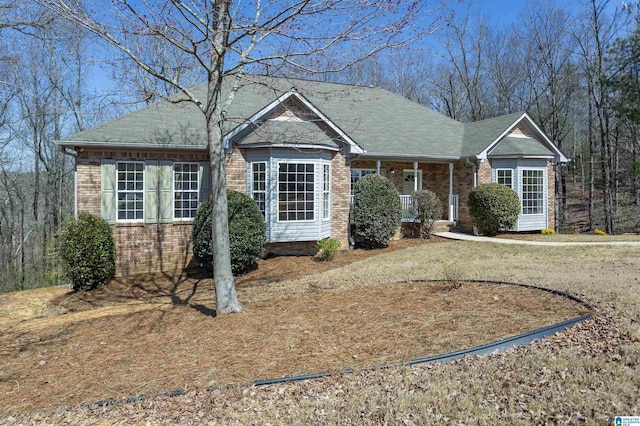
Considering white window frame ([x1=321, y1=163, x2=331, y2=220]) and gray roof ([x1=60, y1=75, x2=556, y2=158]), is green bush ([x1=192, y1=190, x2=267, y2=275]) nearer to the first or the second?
gray roof ([x1=60, y1=75, x2=556, y2=158])

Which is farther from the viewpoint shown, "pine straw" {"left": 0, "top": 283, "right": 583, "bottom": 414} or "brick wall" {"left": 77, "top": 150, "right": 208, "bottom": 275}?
"brick wall" {"left": 77, "top": 150, "right": 208, "bottom": 275}

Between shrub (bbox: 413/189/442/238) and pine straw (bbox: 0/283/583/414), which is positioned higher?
shrub (bbox: 413/189/442/238)

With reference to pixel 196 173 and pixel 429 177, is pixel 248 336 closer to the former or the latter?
pixel 196 173

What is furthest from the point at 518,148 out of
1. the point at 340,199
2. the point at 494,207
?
the point at 340,199

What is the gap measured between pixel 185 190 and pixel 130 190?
1.56 m

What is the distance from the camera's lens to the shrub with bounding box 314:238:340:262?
12266 mm

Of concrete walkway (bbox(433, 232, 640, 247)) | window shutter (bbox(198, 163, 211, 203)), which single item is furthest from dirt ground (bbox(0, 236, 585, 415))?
concrete walkway (bbox(433, 232, 640, 247))

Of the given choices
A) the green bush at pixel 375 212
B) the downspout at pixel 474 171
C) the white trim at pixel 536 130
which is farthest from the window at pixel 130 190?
the white trim at pixel 536 130

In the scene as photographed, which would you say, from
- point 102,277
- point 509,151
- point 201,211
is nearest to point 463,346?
point 201,211

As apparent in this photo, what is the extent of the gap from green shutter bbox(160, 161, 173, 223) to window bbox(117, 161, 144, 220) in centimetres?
56

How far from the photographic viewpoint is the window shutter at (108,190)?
11.9 meters

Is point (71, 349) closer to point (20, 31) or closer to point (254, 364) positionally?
point (254, 364)

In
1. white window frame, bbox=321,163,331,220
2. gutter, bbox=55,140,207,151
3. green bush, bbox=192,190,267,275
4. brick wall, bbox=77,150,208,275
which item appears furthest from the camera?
white window frame, bbox=321,163,331,220

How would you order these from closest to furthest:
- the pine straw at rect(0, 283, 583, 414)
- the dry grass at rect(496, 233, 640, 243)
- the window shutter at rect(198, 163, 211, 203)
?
the pine straw at rect(0, 283, 583, 414), the window shutter at rect(198, 163, 211, 203), the dry grass at rect(496, 233, 640, 243)
